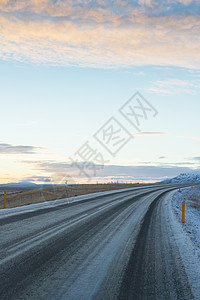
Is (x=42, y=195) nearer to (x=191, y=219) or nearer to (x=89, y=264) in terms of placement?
(x=191, y=219)

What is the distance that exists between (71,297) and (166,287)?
186cm

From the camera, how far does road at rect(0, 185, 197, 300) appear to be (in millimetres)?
4309

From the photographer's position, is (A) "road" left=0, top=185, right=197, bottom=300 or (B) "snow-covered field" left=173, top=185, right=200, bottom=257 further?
(B) "snow-covered field" left=173, top=185, right=200, bottom=257

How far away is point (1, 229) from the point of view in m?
9.13

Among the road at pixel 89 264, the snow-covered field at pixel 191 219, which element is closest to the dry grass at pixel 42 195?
the snow-covered field at pixel 191 219

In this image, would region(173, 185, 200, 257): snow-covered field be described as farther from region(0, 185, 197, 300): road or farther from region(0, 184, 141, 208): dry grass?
region(0, 184, 141, 208): dry grass

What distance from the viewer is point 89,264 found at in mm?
5742

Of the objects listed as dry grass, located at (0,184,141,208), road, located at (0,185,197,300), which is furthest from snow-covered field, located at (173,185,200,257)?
dry grass, located at (0,184,141,208)

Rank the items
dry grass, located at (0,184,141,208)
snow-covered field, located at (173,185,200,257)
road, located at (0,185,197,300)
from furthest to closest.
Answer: dry grass, located at (0,184,141,208) < snow-covered field, located at (173,185,200,257) < road, located at (0,185,197,300)

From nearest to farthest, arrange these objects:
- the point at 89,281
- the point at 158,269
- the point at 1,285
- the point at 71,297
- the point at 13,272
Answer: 1. the point at 71,297
2. the point at 1,285
3. the point at 89,281
4. the point at 13,272
5. the point at 158,269

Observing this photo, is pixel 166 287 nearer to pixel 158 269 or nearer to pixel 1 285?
pixel 158 269

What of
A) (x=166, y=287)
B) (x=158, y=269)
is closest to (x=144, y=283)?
(x=166, y=287)

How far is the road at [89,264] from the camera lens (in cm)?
431

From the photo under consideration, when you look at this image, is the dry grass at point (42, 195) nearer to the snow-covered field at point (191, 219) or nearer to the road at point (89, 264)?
the snow-covered field at point (191, 219)
